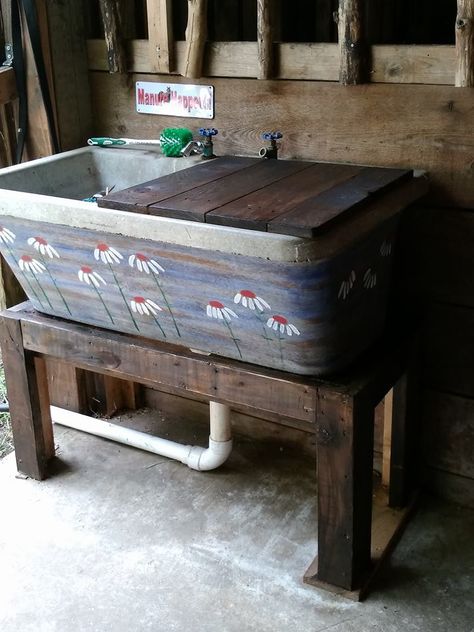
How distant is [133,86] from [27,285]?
0.71 metres

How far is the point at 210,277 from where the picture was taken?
1676 millimetres

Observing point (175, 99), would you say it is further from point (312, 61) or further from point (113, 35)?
point (312, 61)

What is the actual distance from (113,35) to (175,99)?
259 mm

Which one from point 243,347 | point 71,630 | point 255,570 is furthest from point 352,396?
point 71,630

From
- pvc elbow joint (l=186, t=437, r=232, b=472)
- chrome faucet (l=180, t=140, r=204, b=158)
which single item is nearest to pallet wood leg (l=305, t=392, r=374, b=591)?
pvc elbow joint (l=186, t=437, r=232, b=472)

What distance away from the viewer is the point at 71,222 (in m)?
1.81

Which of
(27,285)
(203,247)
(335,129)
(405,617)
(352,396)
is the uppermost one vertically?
(335,129)

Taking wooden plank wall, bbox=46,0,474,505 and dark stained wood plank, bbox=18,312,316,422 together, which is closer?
dark stained wood plank, bbox=18,312,316,422

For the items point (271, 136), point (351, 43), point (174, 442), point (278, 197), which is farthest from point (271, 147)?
point (174, 442)

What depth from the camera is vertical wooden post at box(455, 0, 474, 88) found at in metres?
1.76

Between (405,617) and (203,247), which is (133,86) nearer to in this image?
(203,247)

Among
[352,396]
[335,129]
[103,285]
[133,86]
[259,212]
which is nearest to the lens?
[259,212]

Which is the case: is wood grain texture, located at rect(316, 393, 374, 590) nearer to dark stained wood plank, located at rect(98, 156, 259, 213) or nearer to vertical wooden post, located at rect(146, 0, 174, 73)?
dark stained wood plank, located at rect(98, 156, 259, 213)

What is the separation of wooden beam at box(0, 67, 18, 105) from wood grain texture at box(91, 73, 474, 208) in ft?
2.13
